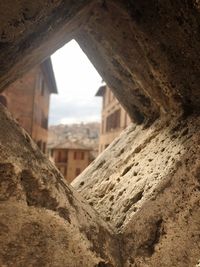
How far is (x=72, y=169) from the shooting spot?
66.4 feet

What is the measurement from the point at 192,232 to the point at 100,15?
3.62ft

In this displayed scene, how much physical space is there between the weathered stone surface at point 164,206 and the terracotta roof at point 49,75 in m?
14.4

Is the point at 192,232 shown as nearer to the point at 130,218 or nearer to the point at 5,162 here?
the point at 130,218

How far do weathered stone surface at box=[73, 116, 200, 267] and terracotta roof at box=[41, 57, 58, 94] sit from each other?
14.4 metres

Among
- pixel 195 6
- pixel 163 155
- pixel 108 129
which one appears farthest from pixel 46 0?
pixel 108 129

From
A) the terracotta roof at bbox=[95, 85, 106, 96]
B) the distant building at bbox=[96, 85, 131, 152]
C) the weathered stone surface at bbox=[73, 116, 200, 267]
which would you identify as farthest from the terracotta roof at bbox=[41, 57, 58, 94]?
the weathered stone surface at bbox=[73, 116, 200, 267]

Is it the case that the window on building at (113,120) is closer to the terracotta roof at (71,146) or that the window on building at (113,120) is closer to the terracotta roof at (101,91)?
the terracotta roof at (71,146)

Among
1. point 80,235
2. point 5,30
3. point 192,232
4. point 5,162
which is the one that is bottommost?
point 192,232

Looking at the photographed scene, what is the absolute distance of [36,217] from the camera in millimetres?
1179

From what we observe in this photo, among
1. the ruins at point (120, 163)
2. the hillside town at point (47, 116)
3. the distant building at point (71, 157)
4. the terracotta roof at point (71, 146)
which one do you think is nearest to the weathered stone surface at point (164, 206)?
the ruins at point (120, 163)

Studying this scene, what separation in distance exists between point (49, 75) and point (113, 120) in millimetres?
4701

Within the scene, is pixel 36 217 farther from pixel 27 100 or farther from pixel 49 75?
pixel 49 75

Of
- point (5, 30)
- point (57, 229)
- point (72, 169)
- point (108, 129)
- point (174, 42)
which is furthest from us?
point (108, 129)

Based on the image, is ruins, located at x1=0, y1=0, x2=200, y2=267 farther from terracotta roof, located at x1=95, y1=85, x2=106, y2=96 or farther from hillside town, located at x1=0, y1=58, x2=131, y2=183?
terracotta roof, located at x1=95, y1=85, x2=106, y2=96
